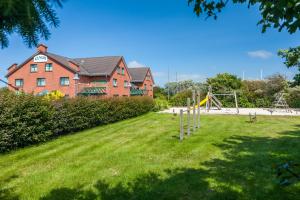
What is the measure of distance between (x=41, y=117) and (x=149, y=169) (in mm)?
5251

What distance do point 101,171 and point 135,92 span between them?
32.0 metres

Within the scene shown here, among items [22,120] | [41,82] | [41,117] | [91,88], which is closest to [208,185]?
[22,120]

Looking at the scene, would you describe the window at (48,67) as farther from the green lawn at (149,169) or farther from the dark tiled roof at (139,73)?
the green lawn at (149,169)

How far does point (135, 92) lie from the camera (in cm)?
3725

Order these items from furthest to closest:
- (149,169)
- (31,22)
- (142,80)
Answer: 1. (142,80)
2. (149,169)
3. (31,22)

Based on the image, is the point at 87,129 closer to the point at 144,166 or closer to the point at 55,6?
the point at 144,166

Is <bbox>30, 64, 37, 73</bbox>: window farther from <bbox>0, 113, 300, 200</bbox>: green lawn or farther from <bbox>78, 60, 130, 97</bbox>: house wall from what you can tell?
<bbox>0, 113, 300, 200</bbox>: green lawn

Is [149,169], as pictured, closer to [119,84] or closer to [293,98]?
[293,98]

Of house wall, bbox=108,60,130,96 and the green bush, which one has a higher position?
house wall, bbox=108,60,130,96

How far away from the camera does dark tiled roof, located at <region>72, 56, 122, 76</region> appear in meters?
29.9

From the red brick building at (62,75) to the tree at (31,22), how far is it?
27268 millimetres

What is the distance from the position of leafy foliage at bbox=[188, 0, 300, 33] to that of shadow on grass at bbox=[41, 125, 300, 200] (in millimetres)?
2880

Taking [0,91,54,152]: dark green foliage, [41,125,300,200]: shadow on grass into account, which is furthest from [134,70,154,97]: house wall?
[41,125,300,200]: shadow on grass

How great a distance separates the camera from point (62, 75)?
28.6 m
